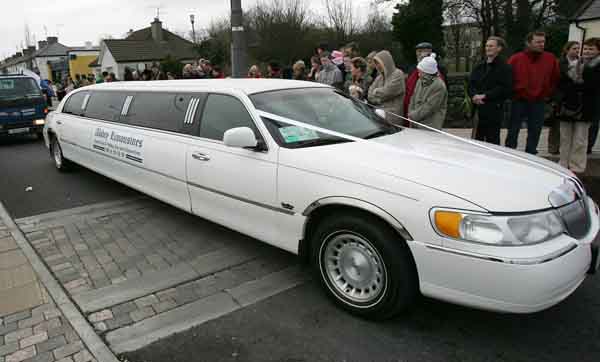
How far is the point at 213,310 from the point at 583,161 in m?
5.15

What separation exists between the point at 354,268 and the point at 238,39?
6.02 meters

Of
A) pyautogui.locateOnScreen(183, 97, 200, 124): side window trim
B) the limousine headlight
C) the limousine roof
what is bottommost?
the limousine headlight

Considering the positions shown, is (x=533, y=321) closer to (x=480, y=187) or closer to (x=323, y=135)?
(x=480, y=187)

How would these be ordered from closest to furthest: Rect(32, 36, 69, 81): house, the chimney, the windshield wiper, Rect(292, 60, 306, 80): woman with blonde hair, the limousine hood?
the limousine hood → the windshield wiper → Rect(292, 60, 306, 80): woman with blonde hair → the chimney → Rect(32, 36, 69, 81): house

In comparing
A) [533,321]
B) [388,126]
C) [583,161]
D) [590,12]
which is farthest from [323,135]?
[590,12]

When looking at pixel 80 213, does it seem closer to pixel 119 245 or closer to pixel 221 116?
pixel 119 245

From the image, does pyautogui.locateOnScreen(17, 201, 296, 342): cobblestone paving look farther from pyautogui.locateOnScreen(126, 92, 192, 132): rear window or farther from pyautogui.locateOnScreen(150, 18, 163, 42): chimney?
pyautogui.locateOnScreen(150, 18, 163, 42): chimney

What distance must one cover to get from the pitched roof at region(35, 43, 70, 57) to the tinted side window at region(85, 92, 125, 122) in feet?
249

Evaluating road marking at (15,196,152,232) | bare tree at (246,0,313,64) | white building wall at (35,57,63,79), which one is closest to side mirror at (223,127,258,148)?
road marking at (15,196,152,232)

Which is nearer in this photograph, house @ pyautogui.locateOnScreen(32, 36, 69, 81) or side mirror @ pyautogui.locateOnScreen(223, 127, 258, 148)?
side mirror @ pyautogui.locateOnScreen(223, 127, 258, 148)

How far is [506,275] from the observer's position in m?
2.53

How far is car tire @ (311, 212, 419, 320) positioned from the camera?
2.94 m

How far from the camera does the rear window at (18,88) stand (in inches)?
479

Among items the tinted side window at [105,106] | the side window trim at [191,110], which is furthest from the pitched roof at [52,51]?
the side window trim at [191,110]
